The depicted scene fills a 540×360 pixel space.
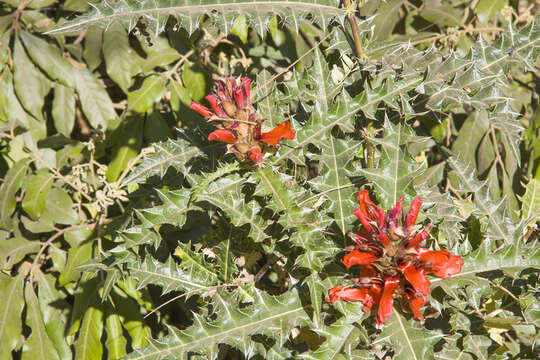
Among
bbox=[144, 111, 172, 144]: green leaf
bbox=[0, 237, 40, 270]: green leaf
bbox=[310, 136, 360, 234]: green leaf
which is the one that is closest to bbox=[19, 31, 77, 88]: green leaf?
bbox=[144, 111, 172, 144]: green leaf

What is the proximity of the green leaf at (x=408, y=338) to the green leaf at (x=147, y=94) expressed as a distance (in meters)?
0.79

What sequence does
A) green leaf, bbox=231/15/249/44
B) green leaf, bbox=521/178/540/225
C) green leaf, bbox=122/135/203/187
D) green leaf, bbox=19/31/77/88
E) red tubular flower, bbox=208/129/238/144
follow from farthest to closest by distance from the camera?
green leaf, bbox=19/31/77/88 < green leaf, bbox=231/15/249/44 < green leaf, bbox=521/178/540/225 < green leaf, bbox=122/135/203/187 < red tubular flower, bbox=208/129/238/144

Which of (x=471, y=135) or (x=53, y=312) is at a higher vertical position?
(x=471, y=135)

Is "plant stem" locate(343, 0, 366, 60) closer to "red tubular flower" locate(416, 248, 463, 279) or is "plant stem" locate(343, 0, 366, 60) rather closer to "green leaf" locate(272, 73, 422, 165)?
"green leaf" locate(272, 73, 422, 165)

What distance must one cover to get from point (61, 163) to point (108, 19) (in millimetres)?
668

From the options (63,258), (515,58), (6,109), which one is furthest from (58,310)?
(515,58)

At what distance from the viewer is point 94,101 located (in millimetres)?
1358

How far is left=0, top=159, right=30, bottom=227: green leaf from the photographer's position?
1248 millimetres

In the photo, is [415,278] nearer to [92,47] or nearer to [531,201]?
[531,201]

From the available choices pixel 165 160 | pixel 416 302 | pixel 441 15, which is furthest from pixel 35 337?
pixel 441 15

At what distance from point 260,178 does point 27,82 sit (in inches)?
30.7

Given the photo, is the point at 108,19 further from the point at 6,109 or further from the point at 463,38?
the point at 463,38

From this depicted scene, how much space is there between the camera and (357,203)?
0.91 meters

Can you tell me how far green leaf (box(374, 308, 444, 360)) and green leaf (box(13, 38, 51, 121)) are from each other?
1.02m
